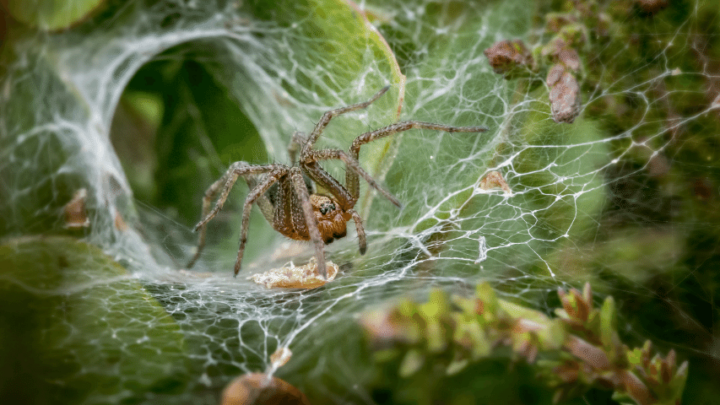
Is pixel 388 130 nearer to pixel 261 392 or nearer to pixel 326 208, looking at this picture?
pixel 326 208

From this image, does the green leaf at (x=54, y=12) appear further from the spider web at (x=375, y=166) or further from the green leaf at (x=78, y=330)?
the green leaf at (x=78, y=330)

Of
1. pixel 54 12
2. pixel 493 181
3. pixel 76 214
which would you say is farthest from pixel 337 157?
pixel 54 12

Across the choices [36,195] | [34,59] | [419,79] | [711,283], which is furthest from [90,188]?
[711,283]

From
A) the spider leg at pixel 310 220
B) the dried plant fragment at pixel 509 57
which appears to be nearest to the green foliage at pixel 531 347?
the spider leg at pixel 310 220

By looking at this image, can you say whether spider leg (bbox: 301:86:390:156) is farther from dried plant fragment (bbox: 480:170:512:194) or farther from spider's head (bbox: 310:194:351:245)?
dried plant fragment (bbox: 480:170:512:194)

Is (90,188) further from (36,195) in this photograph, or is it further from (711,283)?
(711,283)
